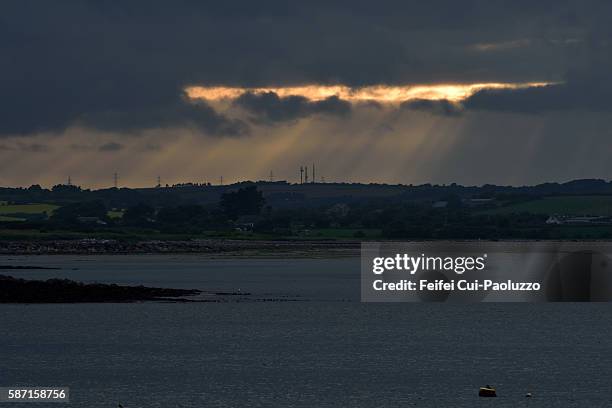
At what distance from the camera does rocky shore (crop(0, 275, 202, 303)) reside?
290 ft

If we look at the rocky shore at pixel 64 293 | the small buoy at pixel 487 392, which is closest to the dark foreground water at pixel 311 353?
the small buoy at pixel 487 392

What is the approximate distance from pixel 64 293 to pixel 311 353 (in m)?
30.9

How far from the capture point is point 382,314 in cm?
8831

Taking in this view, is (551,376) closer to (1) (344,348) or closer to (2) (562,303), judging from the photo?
(1) (344,348)

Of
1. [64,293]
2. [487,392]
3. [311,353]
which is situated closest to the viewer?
[487,392]

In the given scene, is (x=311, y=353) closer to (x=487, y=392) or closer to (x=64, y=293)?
(x=487, y=392)

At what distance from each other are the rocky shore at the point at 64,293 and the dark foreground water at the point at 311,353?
2.73 ft

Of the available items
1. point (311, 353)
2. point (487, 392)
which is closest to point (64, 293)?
point (311, 353)

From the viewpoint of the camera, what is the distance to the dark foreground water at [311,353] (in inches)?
1938

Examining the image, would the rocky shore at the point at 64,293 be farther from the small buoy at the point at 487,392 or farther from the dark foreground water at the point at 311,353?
the small buoy at the point at 487,392

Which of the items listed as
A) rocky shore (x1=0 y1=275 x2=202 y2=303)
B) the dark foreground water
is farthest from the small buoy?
rocky shore (x1=0 y1=275 x2=202 y2=303)

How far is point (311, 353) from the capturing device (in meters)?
63.2

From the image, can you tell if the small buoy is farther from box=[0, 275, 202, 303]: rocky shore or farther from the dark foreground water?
box=[0, 275, 202, 303]: rocky shore

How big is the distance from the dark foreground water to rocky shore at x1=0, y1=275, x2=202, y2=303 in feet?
2.73
